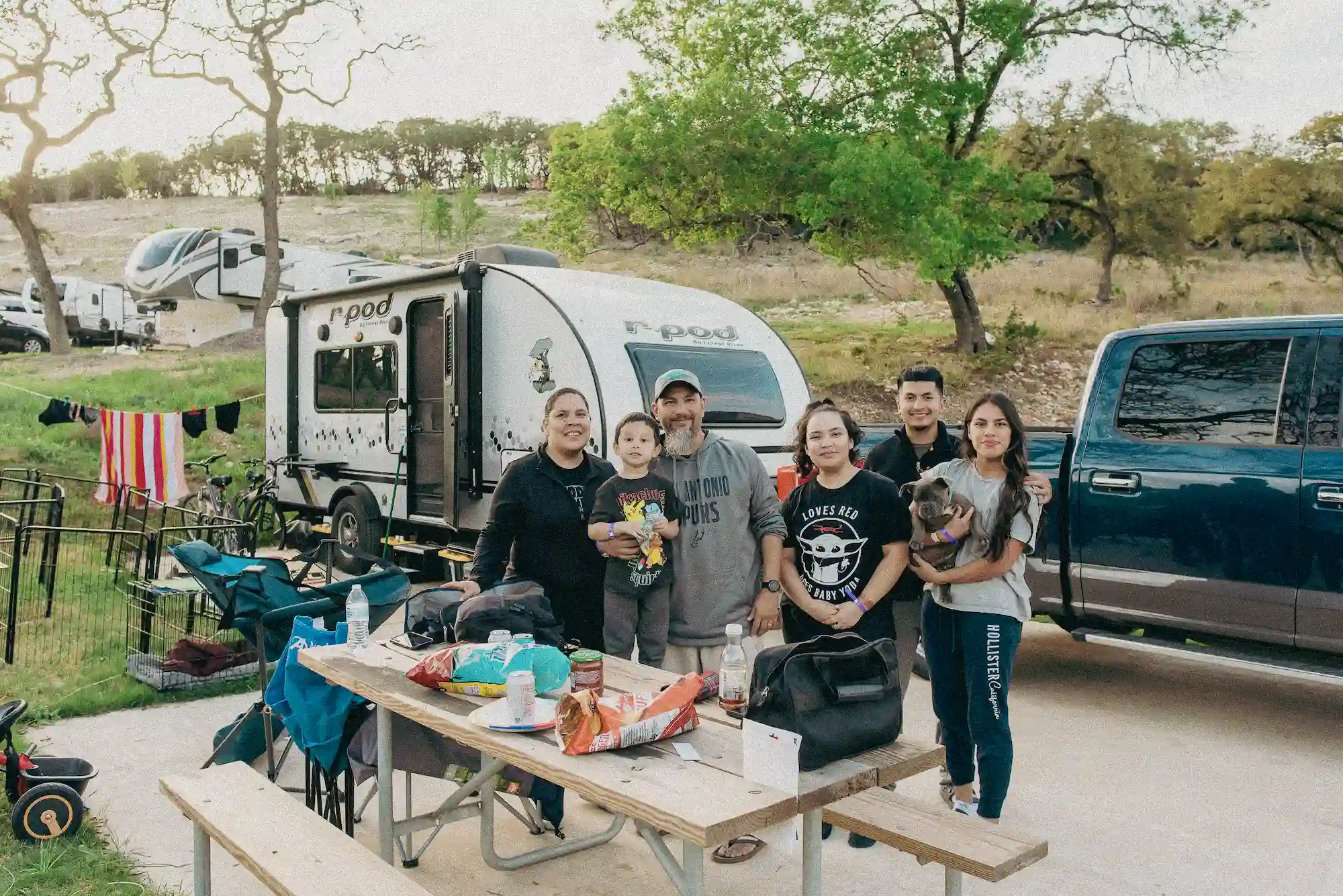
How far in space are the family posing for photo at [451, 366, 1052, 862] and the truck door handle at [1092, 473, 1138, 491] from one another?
164 cm

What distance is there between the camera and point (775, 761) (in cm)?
239

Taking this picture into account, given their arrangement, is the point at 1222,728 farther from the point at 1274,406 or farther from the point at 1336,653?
the point at 1274,406

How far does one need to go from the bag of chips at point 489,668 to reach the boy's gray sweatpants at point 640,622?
0.66 m

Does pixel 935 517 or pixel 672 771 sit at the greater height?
pixel 935 517

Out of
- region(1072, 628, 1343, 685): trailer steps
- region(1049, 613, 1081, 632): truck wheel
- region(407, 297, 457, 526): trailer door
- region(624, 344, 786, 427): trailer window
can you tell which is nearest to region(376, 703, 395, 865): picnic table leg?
region(1072, 628, 1343, 685): trailer steps

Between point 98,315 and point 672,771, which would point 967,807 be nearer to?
point 672,771

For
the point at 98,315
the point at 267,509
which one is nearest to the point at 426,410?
the point at 267,509

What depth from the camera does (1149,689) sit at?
20.1 feet

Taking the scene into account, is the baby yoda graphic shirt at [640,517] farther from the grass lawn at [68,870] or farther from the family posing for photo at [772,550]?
the grass lawn at [68,870]

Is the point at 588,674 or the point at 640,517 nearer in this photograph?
the point at 588,674

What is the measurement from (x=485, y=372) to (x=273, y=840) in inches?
213

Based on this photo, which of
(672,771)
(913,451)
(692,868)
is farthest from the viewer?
(913,451)

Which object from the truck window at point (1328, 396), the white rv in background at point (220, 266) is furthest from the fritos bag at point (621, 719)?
the white rv in background at point (220, 266)

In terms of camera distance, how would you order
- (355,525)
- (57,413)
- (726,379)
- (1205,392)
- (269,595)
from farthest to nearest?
(57,413)
(355,525)
(726,379)
(1205,392)
(269,595)
